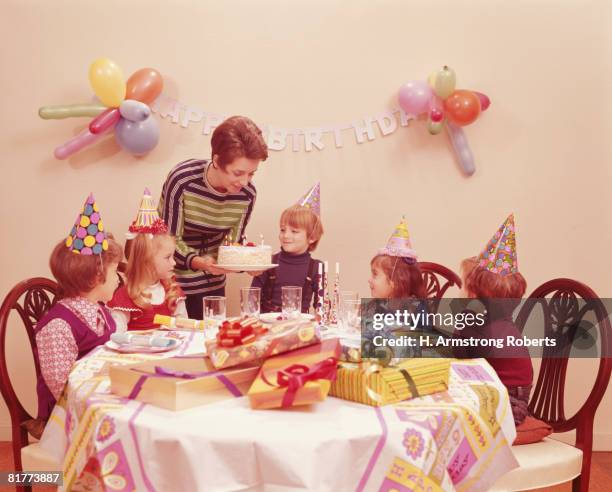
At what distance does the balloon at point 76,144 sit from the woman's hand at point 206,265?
952mm

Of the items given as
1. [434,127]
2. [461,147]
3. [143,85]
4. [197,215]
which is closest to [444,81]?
[434,127]

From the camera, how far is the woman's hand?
305 cm

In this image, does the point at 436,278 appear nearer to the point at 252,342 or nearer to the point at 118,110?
the point at 118,110

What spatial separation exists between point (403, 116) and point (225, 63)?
1.02 meters

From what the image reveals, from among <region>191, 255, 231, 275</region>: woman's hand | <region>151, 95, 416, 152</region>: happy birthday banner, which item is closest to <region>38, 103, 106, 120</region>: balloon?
<region>151, 95, 416, 152</region>: happy birthday banner

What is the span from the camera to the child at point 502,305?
2.34 m

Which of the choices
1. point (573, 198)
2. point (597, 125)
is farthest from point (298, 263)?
point (597, 125)

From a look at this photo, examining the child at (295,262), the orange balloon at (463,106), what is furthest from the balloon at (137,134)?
the orange balloon at (463,106)

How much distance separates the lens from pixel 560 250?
3.87 meters

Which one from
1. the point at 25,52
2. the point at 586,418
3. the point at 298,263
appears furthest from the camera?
the point at 25,52

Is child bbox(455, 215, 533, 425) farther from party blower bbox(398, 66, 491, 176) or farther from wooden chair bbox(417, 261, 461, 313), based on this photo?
party blower bbox(398, 66, 491, 176)

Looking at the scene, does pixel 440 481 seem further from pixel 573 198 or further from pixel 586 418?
pixel 573 198

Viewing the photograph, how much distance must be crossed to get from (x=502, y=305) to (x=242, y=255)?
3.68 feet

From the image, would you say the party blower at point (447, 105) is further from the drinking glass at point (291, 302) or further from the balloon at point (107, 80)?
the drinking glass at point (291, 302)
